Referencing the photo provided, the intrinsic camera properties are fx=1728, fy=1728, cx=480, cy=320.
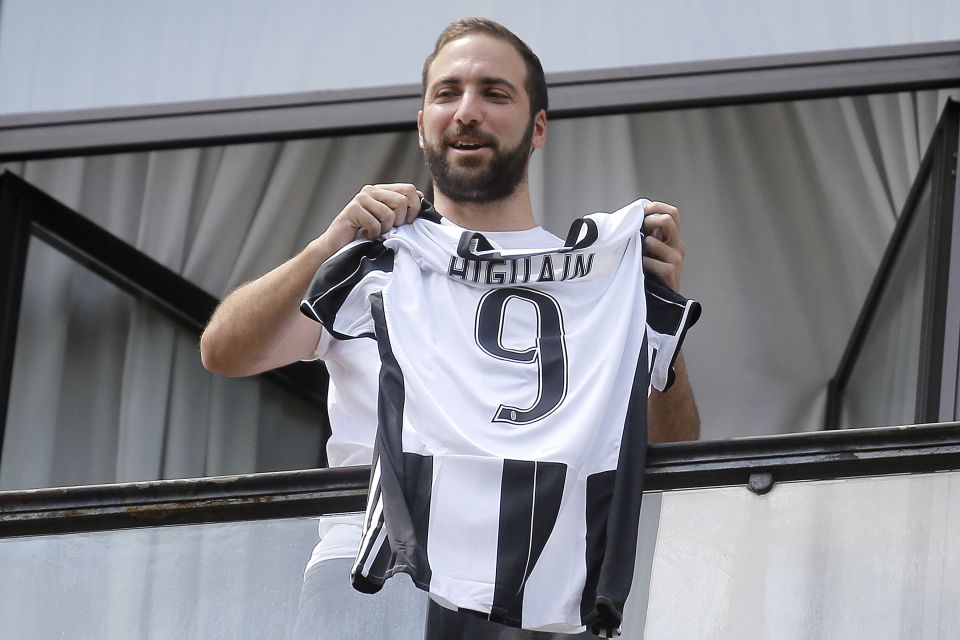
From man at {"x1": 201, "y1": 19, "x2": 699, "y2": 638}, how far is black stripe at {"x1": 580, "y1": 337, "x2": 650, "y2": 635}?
0.92ft

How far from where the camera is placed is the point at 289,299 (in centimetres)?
329

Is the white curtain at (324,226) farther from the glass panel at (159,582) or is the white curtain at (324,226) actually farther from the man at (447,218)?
the glass panel at (159,582)

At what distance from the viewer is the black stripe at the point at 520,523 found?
2.76 metres

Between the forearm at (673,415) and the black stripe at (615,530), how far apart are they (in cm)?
36

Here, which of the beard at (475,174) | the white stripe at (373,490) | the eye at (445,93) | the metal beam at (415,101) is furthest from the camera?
the metal beam at (415,101)

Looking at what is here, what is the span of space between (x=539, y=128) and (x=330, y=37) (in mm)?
2228

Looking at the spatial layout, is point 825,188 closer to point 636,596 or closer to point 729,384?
point 729,384

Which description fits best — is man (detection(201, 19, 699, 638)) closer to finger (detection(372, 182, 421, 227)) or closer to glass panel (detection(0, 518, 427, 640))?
finger (detection(372, 182, 421, 227))

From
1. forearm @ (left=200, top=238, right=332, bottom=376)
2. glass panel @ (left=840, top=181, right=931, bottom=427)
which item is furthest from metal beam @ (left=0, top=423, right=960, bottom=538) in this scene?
glass panel @ (left=840, top=181, right=931, bottom=427)

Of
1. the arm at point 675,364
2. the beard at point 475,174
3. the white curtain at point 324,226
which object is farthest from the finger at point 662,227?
the white curtain at point 324,226

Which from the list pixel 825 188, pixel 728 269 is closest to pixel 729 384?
pixel 728 269

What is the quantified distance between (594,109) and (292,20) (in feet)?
3.82

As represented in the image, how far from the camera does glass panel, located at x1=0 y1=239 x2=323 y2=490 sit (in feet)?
20.5

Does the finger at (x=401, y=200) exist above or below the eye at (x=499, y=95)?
below
